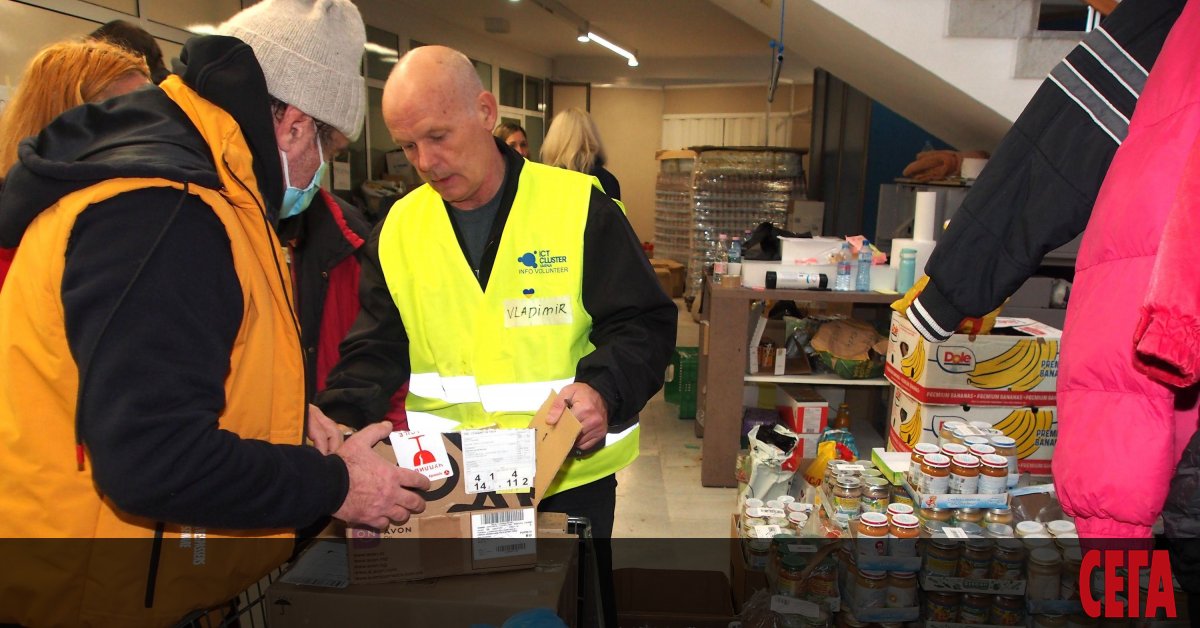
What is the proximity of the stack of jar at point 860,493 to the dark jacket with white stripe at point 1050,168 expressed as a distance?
84 centimetres

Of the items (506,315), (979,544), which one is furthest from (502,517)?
(979,544)

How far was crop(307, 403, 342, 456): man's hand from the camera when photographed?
1325 mm

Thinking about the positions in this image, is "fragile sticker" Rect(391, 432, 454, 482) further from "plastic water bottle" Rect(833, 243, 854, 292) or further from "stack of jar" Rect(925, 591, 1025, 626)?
"plastic water bottle" Rect(833, 243, 854, 292)

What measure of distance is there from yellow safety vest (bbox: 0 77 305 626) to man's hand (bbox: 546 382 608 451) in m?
0.52

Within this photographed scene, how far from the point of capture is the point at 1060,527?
6.65ft

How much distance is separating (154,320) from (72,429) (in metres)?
0.26

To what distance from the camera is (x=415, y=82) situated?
1.68 m

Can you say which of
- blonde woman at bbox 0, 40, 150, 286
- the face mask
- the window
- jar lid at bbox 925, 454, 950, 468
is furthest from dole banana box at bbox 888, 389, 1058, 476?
the window

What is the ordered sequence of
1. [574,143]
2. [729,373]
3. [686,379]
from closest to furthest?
[729,373], [574,143], [686,379]

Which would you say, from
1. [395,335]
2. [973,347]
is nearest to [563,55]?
[973,347]

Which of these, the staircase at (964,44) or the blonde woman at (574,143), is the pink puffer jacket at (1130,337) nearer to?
the staircase at (964,44)

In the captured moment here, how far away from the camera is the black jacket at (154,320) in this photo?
0.85 metres

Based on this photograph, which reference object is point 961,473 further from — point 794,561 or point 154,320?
point 154,320

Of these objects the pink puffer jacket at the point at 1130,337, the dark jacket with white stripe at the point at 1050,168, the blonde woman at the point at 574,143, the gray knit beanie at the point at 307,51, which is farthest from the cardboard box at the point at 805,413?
the gray knit beanie at the point at 307,51
